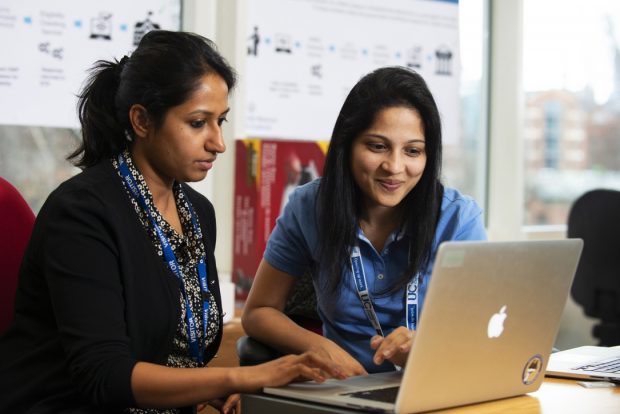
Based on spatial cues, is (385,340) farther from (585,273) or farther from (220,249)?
(585,273)

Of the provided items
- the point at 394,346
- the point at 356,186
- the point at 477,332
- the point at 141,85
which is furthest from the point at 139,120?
the point at 477,332

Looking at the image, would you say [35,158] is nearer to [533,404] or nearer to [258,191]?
[258,191]

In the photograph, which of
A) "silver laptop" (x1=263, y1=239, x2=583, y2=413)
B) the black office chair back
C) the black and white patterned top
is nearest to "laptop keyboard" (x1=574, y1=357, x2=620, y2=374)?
"silver laptop" (x1=263, y1=239, x2=583, y2=413)

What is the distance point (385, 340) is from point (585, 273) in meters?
2.40

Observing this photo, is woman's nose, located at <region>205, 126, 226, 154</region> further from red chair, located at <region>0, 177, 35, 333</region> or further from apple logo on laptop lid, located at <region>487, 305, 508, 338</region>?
apple logo on laptop lid, located at <region>487, 305, 508, 338</region>

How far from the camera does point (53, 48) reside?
2896mm

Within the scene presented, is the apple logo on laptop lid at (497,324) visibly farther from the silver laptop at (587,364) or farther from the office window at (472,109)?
the office window at (472,109)

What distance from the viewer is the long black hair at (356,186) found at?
210cm

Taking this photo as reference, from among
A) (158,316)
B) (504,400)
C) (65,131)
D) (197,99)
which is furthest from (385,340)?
(65,131)

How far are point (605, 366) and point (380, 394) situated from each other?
2.08 feet

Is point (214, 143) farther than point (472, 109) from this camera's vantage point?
No

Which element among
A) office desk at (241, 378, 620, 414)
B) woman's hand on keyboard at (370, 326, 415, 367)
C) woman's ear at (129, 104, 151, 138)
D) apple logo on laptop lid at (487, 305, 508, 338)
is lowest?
office desk at (241, 378, 620, 414)

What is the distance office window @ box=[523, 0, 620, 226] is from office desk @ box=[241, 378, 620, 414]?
2963 mm

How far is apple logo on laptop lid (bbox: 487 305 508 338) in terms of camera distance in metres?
1.51
